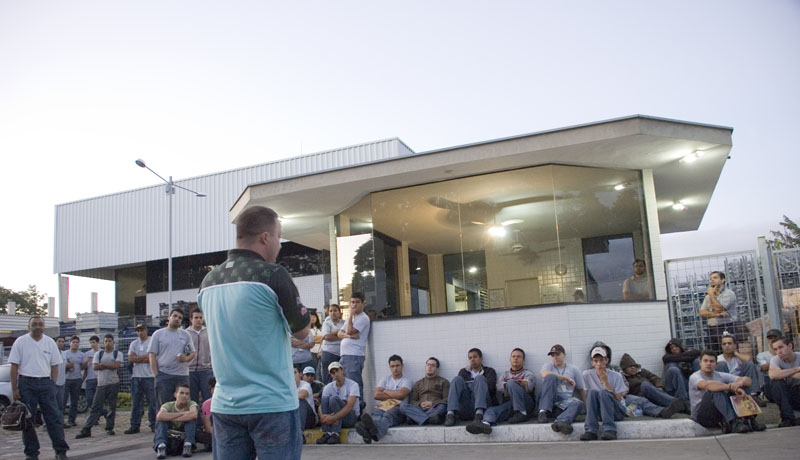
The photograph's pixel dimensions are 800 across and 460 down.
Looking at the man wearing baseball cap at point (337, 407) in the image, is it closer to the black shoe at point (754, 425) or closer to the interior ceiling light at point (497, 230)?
the interior ceiling light at point (497, 230)

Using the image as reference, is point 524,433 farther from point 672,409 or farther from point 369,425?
point 369,425

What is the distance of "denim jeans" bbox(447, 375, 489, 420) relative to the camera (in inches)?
318

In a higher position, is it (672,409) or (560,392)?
(560,392)

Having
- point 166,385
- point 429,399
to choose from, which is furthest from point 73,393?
point 429,399

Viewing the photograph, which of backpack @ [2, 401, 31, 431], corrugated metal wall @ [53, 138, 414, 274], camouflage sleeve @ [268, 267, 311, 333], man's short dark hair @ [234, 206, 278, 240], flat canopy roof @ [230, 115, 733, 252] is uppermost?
corrugated metal wall @ [53, 138, 414, 274]

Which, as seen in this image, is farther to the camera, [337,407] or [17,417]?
[337,407]

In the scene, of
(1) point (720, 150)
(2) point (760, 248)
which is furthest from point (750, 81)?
(2) point (760, 248)

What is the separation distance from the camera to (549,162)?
9562mm

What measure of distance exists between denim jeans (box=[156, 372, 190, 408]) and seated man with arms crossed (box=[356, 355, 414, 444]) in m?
2.69

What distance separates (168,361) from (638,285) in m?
6.87

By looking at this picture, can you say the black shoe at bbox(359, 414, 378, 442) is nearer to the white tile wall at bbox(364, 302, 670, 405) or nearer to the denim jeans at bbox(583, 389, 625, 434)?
the white tile wall at bbox(364, 302, 670, 405)

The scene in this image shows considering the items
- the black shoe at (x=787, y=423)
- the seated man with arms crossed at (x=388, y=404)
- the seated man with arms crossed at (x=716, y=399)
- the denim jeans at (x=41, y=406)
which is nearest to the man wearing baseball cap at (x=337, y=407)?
the seated man with arms crossed at (x=388, y=404)

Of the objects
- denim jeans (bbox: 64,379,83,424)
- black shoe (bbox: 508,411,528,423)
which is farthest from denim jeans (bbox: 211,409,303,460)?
denim jeans (bbox: 64,379,83,424)

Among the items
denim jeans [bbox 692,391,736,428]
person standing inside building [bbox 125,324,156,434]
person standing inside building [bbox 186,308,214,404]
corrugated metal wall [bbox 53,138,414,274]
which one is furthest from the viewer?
corrugated metal wall [bbox 53,138,414,274]
